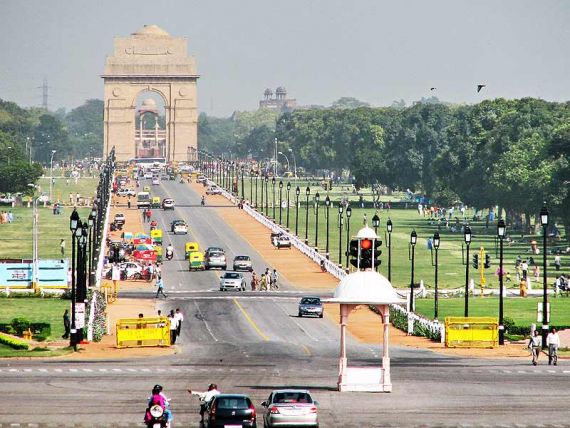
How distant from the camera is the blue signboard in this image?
9256cm

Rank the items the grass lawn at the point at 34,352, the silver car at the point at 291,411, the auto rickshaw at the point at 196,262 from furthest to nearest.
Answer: the auto rickshaw at the point at 196,262 → the grass lawn at the point at 34,352 → the silver car at the point at 291,411

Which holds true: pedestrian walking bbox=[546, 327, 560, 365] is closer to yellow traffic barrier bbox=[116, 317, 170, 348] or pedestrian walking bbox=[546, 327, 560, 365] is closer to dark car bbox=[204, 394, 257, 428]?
yellow traffic barrier bbox=[116, 317, 170, 348]

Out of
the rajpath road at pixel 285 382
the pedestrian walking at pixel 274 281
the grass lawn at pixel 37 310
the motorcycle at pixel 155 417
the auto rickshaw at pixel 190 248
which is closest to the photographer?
the motorcycle at pixel 155 417

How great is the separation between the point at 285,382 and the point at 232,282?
151ft

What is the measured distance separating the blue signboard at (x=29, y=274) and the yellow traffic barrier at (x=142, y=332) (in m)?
30.3

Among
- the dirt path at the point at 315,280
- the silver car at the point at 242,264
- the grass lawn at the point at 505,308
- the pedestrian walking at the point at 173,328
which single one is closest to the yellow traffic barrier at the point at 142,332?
the pedestrian walking at the point at 173,328

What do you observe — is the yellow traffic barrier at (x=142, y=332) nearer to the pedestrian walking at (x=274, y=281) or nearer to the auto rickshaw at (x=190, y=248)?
the pedestrian walking at (x=274, y=281)

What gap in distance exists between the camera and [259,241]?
431ft

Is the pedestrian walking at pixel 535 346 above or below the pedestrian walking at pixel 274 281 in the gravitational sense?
above

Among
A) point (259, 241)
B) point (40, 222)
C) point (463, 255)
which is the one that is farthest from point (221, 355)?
point (40, 222)

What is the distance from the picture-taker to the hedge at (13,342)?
61.7m

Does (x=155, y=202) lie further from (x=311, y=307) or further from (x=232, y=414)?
(x=232, y=414)

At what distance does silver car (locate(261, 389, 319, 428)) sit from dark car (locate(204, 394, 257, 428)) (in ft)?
2.86

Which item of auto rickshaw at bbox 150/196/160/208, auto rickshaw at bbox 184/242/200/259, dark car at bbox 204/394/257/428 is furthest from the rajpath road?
auto rickshaw at bbox 150/196/160/208
